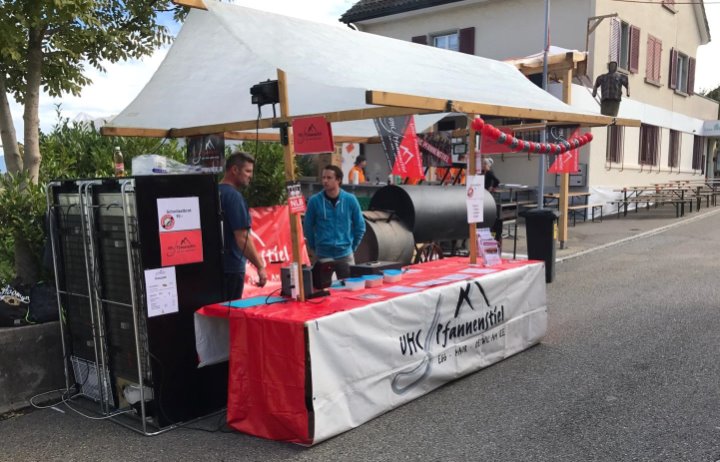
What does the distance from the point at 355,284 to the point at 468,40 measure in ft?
56.8

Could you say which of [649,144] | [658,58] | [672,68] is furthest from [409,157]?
[672,68]

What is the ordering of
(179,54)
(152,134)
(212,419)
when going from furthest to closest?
(152,134) → (179,54) → (212,419)

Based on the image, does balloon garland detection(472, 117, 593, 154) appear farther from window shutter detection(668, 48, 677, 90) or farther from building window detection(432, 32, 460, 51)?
window shutter detection(668, 48, 677, 90)

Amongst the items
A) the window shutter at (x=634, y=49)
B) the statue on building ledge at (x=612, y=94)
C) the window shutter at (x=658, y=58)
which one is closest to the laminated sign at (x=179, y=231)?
the statue on building ledge at (x=612, y=94)

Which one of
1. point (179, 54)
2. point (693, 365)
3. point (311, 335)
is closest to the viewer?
point (311, 335)

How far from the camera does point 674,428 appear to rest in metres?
4.18

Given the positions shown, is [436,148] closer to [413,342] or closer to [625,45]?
[413,342]

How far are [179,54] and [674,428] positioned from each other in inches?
210

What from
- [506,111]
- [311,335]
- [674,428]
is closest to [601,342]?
[674,428]

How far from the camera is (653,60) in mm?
22391

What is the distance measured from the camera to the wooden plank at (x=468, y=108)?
452cm

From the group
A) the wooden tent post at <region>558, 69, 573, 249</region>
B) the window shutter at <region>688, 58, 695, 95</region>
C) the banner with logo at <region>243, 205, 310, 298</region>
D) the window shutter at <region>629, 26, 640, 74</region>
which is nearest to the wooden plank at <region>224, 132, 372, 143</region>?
the banner with logo at <region>243, 205, 310, 298</region>

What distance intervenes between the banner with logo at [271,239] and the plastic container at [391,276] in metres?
2.55

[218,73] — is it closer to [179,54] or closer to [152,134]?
[179,54]
